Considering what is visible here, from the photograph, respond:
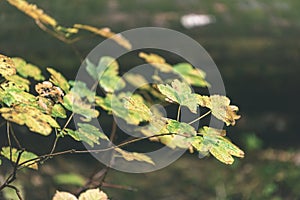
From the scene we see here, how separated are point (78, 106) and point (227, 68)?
1.21 meters

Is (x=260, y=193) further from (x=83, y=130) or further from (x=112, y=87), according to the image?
(x=83, y=130)

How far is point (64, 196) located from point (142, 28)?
124 cm

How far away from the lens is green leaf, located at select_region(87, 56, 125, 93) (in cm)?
132

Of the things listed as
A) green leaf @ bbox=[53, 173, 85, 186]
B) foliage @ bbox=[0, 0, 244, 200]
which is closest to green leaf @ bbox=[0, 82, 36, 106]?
foliage @ bbox=[0, 0, 244, 200]

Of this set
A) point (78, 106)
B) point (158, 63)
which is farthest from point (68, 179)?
point (78, 106)

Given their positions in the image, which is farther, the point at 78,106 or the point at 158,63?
the point at 158,63

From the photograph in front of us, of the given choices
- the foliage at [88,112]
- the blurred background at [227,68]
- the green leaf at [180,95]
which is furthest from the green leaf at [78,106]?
the blurred background at [227,68]

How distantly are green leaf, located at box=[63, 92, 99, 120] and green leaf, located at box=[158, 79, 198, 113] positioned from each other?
236mm

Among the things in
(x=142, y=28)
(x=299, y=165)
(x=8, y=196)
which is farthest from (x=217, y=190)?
(x=8, y=196)

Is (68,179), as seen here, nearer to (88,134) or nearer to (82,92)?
(82,92)

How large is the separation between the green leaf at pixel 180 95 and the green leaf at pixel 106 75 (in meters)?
0.39

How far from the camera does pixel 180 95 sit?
938 mm

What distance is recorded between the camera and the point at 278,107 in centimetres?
237

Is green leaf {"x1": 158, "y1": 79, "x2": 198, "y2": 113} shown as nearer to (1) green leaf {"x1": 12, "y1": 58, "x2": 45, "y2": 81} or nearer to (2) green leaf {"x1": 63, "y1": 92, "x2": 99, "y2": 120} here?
(2) green leaf {"x1": 63, "y1": 92, "x2": 99, "y2": 120}
